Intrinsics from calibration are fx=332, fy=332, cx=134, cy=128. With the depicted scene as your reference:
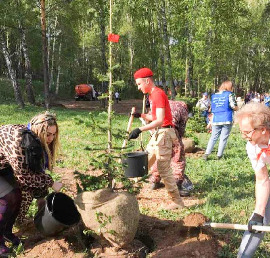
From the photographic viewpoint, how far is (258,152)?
2520mm

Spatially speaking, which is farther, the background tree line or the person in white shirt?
the background tree line

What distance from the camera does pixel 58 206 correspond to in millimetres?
3314

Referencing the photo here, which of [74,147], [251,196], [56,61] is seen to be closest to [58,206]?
[251,196]

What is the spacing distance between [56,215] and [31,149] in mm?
841

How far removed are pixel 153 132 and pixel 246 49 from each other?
3656 cm

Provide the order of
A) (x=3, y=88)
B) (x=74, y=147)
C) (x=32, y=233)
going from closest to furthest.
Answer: (x=32, y=233)
(x=74, y=147)
(x=3, y=88)

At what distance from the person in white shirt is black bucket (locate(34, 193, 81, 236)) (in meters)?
1.56

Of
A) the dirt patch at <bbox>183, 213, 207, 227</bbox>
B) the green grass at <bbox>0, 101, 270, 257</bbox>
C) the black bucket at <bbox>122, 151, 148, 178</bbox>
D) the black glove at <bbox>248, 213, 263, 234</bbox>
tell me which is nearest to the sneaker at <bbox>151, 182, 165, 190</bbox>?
the green grass at <bbox>0, 101, 270, 257</bbox>

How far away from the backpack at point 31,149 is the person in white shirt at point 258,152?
164 cm

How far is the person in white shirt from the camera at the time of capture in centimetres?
238

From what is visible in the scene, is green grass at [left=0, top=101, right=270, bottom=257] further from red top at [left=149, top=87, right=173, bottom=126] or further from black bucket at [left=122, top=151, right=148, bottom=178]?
red top at [left=149, top=87, right=173, bottom=126]

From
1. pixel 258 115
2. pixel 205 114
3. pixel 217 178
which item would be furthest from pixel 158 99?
pixel 205 114

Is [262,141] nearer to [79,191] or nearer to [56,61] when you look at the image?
[79,191]

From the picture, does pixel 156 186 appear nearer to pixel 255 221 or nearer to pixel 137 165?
pixel 137 165
